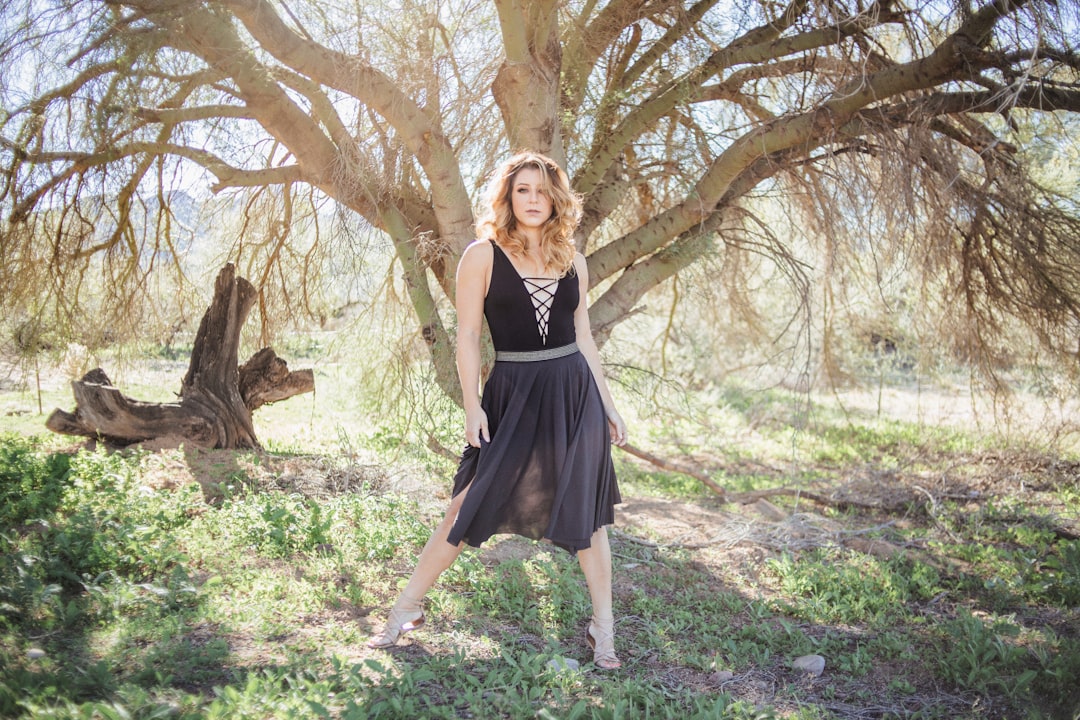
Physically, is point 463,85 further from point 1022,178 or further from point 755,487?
point 755,487

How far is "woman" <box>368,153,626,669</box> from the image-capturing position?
9.56 ft

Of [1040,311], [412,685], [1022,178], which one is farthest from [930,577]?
[412,685]

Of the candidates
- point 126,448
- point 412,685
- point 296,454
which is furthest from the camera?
point 296,454

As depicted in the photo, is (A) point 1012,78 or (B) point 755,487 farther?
(B) point 755,487

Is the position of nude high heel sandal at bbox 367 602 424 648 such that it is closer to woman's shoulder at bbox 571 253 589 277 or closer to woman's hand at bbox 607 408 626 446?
woman's hand at bbox 607 408 626 446

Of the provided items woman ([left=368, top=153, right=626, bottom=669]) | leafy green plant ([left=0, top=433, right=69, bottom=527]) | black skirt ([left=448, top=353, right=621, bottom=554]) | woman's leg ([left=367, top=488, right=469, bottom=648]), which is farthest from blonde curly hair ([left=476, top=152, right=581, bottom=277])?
leafy green plant ([left=0, top=433, right=69, bottom=527])

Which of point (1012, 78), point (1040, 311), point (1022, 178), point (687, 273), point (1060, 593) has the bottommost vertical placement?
point (1060, 593)

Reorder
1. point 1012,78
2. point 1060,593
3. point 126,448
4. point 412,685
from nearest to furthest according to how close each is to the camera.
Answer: point 412,685, point 1060,593, point 1012,78, point 126,448

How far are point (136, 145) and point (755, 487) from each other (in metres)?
5.74

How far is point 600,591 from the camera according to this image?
3018mm

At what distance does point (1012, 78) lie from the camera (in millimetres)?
4387

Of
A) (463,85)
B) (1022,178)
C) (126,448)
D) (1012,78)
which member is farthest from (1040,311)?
(126,448)

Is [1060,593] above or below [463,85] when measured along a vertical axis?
below

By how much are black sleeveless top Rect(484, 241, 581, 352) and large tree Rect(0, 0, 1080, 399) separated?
85.1 inches
